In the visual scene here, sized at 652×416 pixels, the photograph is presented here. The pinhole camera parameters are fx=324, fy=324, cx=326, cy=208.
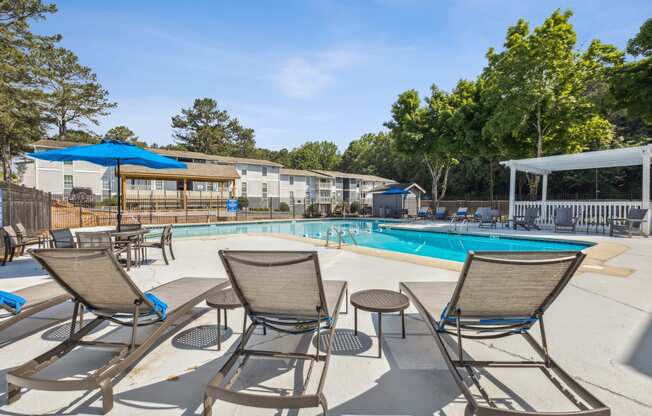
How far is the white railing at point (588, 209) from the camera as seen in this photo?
37.3 ft

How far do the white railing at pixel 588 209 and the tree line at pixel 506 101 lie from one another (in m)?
2.53

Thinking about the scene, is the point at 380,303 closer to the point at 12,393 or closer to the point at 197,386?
the point at 197,386

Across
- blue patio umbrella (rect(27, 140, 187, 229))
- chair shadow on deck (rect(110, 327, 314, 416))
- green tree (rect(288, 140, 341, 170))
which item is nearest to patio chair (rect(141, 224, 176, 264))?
blue patio umbrella (rect(27, 140, 187, 229))

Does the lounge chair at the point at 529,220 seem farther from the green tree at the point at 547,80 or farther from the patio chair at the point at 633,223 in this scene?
the green tree at the point at 547,80

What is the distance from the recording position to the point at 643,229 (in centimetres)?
982

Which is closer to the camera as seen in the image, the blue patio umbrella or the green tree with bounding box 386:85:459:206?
the blue patio umbrella

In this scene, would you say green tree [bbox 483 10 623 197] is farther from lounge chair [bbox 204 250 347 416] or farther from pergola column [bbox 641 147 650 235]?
lounge chair [bbox 204 250 347 416]

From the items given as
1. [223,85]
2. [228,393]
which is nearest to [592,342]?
[228,393]

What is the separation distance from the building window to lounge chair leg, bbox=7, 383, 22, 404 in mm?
31424

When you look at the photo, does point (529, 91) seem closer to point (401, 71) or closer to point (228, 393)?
point (401, 71)

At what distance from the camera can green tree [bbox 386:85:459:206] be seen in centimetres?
1725

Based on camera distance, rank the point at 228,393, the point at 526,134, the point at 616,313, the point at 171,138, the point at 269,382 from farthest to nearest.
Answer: the point at 171,138 < the point at 526,134 < the point at 616,313 < the point at 269,382 < the point at 228,393

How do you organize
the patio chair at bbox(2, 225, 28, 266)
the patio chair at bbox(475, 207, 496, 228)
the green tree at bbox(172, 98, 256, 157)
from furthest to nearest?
the green tree at bbox(172, 98, 256, 157) < the patio chair at bbox(475, 207, 496, 228) < the patio chair at bbox(2, 225, 28, 266)

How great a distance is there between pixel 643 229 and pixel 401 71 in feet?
31.0
